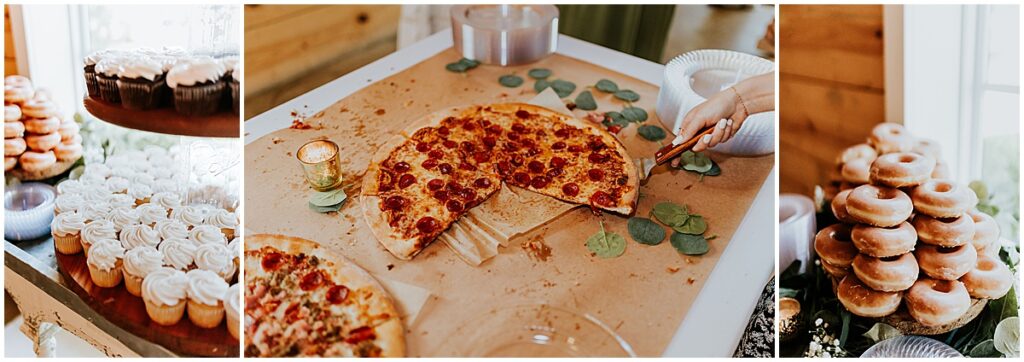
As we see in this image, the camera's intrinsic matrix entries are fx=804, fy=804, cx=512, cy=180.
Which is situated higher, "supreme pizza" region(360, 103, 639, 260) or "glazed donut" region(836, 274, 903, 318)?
"supreme pizza" region(360, 103, 639, 260)

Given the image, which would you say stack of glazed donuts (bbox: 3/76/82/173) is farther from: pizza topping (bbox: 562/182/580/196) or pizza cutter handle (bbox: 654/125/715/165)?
pizza cutter handle (bbox: 654/125/715/165)

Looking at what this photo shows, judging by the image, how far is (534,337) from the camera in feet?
6.27

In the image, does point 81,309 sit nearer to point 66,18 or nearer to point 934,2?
point 66,18

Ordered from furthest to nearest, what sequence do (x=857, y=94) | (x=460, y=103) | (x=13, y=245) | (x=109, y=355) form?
(x=460, y=103), (x=857, y=94), (x=13, y=245), (x=109, y=355)

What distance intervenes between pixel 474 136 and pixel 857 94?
45.4 inches

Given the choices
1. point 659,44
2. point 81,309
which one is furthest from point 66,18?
point 659,44

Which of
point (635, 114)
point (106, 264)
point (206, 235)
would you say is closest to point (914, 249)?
point (635, 114)

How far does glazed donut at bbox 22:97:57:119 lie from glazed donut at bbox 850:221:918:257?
227 cm

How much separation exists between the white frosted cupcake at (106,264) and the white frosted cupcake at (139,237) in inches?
1.0

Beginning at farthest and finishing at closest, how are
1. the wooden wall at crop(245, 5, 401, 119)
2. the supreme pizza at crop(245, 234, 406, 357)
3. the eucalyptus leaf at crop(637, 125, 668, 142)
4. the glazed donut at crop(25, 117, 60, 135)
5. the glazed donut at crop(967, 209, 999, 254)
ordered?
the eucalyptus leaf at crop(637, 125, 668, 142), the wooden wall at crop(245, 5, 401, 119), the glazed donut at crop(25, 117, 60, 135), the glazed donut at crop(967, 209, 999, 254), the supreme pizza at crop(245, 234, 406, 357)

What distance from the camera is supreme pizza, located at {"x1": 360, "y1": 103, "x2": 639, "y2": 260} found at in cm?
212

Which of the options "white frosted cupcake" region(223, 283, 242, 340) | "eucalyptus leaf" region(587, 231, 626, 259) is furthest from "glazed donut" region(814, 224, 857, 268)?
"white frosted cupcake" region(223, 283, 242, 340)

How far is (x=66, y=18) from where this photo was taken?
2252mm

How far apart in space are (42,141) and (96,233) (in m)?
0.36
